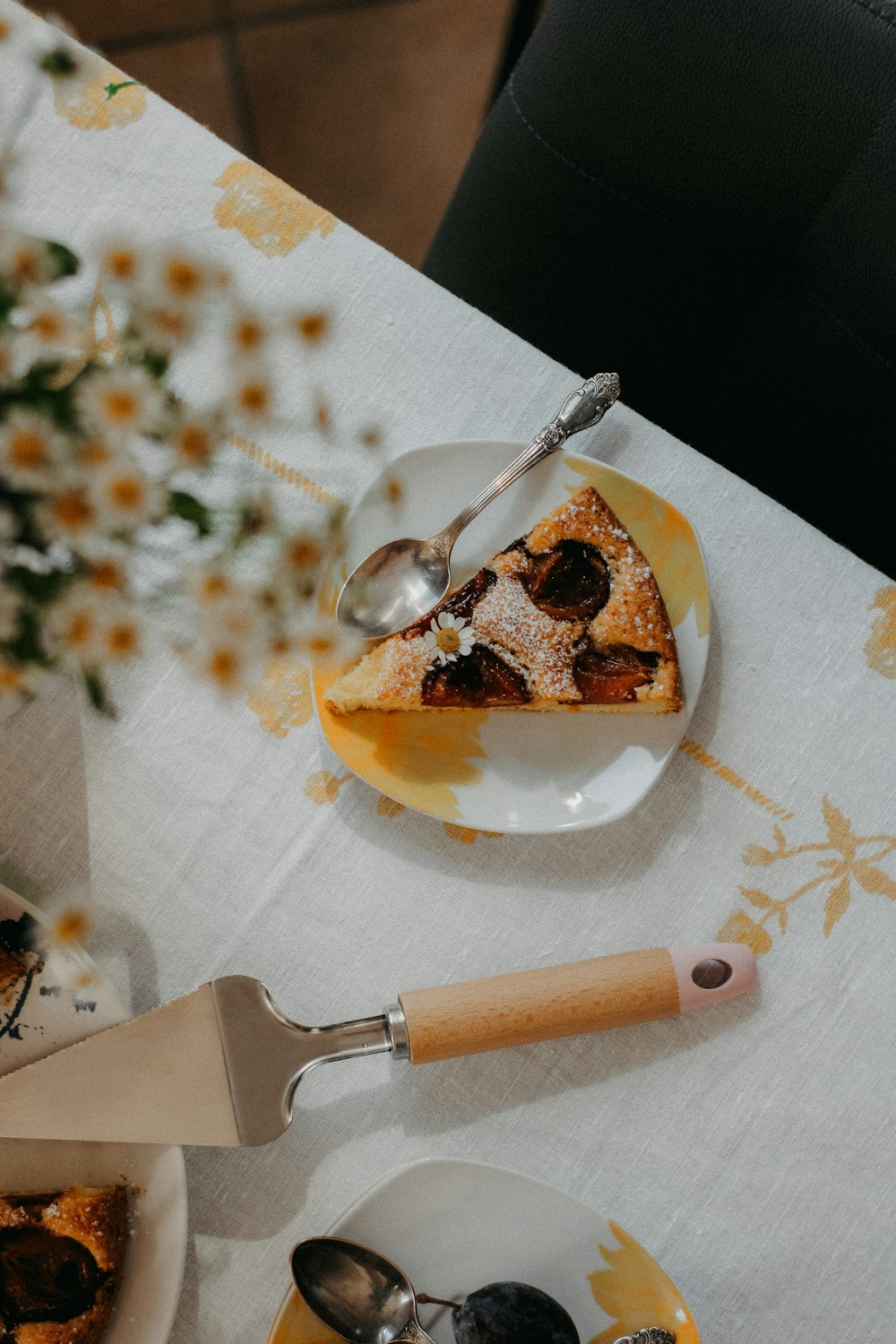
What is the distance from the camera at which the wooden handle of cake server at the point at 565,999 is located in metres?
0.91

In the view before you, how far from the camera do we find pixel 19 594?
56cm

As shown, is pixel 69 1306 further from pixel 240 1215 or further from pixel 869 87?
pixel 869 87

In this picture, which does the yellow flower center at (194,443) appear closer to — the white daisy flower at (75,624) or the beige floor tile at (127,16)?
the white daisy flower at (75,624)

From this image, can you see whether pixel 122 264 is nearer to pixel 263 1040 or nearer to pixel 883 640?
pixel 263 1040

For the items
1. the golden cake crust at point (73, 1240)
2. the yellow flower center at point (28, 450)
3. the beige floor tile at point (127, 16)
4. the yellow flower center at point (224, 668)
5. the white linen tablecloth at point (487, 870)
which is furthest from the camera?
the beige floor tile at point (127, 16)

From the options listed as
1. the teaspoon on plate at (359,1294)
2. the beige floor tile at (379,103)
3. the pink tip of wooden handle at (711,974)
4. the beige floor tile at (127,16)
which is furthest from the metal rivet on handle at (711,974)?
the beige floor tile at (127,16)

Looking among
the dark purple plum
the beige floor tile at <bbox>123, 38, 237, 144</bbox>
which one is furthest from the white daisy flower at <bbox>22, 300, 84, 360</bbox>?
the beige floor tile at <bbox>123, 38, 237, 144</bbox>

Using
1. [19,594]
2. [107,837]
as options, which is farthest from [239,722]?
[19,594]

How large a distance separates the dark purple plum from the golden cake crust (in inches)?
11.3

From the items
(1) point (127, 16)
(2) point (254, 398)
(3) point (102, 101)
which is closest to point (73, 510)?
(2) point (254, 398)

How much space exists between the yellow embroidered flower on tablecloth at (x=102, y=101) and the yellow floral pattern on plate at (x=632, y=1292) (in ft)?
3.56

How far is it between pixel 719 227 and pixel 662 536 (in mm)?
366

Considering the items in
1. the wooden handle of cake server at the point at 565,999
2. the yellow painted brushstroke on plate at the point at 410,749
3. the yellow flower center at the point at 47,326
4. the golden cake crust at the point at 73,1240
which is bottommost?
the golden cake crust at the point at 73,1240

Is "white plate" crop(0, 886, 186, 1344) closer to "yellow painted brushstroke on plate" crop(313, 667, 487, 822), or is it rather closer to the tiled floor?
"yellow painted brushstroke on plate" crop(313, 667, 487, 822)
